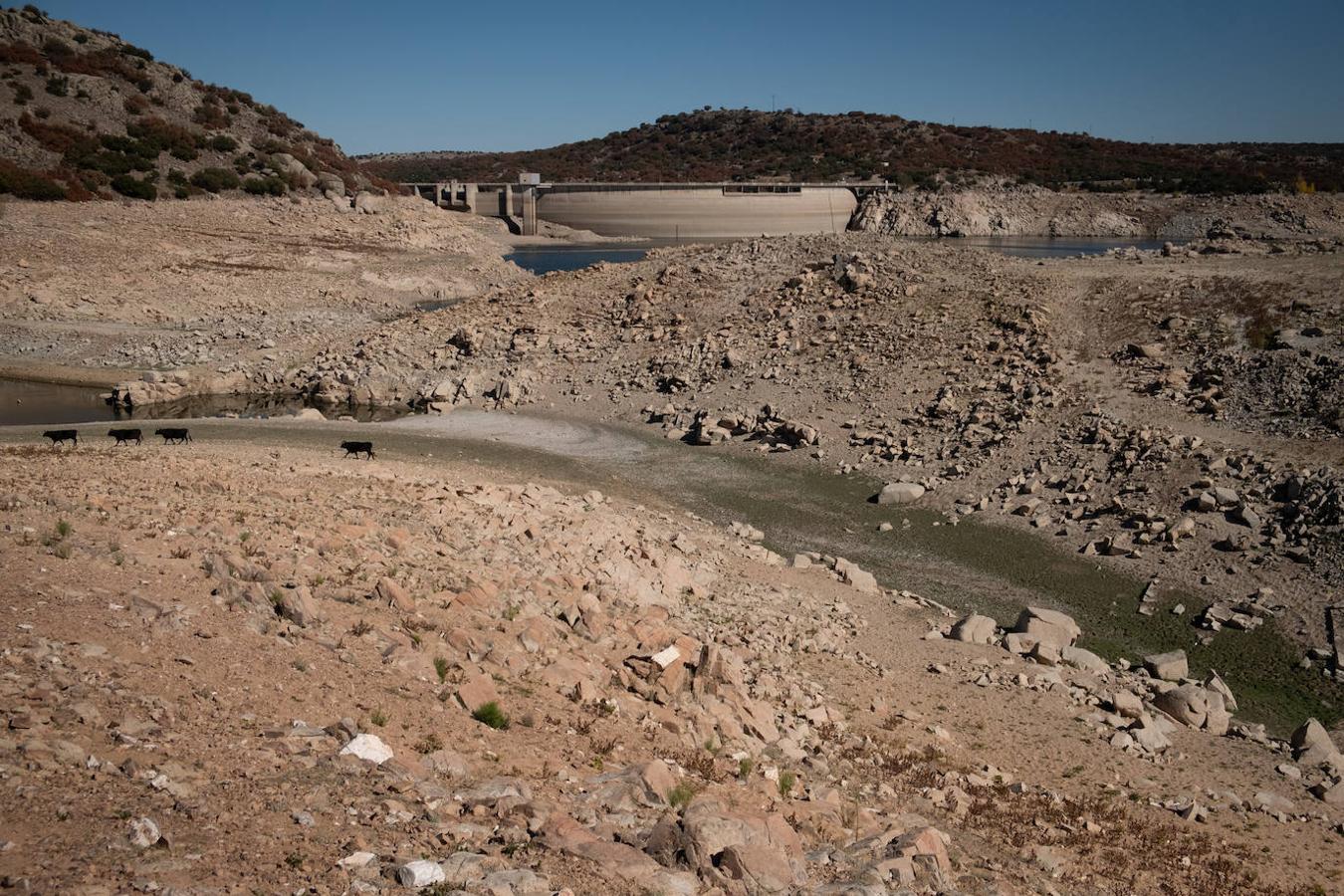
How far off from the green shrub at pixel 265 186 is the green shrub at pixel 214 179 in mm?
782

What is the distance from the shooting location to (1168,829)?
9.41m

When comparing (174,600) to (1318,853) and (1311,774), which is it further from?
(1311,774)

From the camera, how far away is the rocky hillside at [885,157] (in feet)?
377

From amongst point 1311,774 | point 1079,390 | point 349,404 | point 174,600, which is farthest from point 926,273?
point 174,600

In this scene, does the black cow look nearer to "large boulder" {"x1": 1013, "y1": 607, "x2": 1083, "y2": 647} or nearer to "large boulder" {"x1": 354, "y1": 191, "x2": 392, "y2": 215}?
"large boulder" {"x1": 1013, "y1": 607, "x2": 1083, "y2": 647}

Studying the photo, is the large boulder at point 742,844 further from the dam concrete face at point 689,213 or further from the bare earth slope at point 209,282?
the dam concrete face at point 689,213

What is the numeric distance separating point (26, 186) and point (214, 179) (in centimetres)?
1067

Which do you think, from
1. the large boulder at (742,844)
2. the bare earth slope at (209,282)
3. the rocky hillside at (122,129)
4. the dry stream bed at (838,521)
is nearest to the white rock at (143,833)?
the large boulder at (742,844)

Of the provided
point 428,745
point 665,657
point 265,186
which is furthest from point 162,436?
point 265,186

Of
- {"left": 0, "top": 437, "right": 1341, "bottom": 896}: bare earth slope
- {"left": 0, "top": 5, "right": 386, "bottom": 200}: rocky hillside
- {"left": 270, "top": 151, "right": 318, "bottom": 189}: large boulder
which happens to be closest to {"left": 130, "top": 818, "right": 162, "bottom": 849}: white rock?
{"left": 0, "top": 437, "right": 1341, "bottom": 896}: bare earth slope

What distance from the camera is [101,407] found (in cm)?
2855

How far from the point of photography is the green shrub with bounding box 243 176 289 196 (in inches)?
2288

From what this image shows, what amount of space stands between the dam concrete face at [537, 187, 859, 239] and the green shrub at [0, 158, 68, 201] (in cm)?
5326

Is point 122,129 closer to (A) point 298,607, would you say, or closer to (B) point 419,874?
(A) point 298,607
